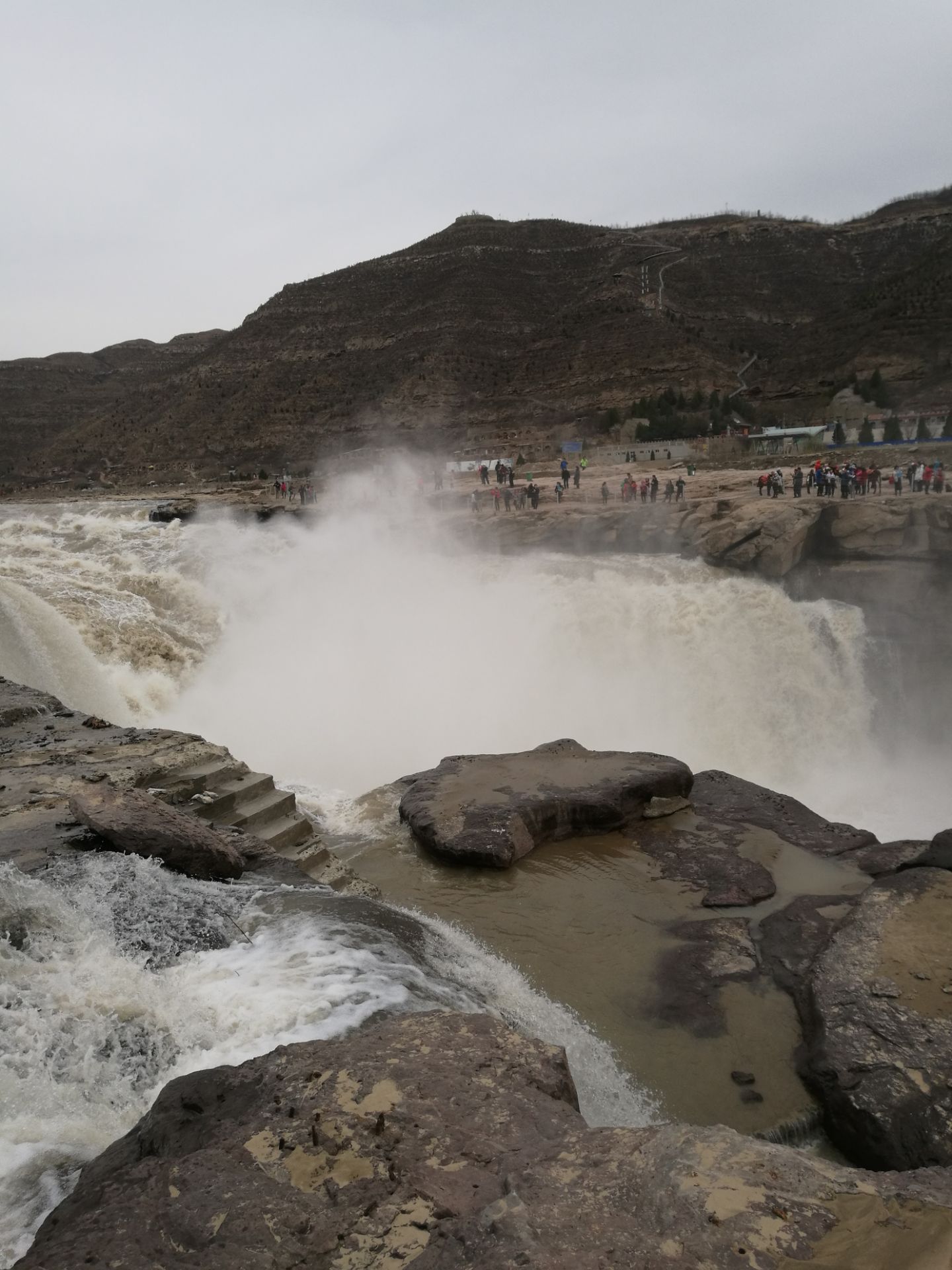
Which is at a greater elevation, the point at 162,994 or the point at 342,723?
the point at 162,994

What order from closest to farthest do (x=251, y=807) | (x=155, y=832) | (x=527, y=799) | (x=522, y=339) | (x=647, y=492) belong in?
(x=155, y=832), (x=251, y=807), (x=527, y=799), (x=647, y=492), (x=522, y=339)

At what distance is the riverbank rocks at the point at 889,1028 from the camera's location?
158 inches

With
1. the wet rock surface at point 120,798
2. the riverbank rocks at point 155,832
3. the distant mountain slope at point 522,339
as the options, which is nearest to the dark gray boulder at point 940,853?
the wet rock surface at point 120,798

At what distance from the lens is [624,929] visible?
6.25 m

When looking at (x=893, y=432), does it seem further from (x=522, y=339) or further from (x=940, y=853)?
(x=522, y=339)

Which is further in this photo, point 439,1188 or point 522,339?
point 522,339

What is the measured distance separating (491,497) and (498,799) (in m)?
14.4

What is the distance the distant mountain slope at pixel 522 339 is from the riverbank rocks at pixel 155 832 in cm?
4043

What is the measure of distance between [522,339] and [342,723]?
53.3 meters

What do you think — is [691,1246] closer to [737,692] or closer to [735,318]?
[737,692]

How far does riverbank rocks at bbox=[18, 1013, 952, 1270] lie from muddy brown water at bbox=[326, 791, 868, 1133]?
189 centimetres

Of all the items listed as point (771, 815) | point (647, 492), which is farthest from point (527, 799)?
point (647, 492)

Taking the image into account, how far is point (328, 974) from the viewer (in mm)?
4133

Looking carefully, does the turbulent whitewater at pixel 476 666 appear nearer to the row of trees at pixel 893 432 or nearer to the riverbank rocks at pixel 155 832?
the riverbank rocks at pixel 155 832
